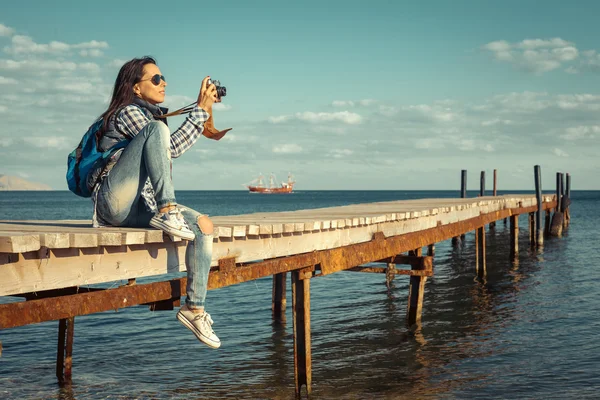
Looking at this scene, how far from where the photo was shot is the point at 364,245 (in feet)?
29.6

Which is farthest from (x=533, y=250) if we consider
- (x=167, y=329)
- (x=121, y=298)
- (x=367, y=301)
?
(x=121, y=298)

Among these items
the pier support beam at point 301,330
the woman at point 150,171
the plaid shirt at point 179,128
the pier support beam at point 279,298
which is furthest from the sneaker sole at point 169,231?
the pier support beam at point 279,298

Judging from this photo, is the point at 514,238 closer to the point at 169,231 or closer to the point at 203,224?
the point at 203,224

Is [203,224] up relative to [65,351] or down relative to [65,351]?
up

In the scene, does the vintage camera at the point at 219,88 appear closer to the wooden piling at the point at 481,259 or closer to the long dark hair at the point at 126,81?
the long dark hair at the point at 126,81

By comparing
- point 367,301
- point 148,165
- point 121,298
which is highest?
point 148,165

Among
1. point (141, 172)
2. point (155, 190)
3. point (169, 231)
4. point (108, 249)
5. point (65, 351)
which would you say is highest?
point (141, 172)

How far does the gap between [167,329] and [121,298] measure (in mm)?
7646

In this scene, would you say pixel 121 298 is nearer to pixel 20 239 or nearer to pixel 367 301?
pixel 20 239

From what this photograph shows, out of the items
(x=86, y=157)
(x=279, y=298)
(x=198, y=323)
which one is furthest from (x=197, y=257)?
(x=279, y=298)

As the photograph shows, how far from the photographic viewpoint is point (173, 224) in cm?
503

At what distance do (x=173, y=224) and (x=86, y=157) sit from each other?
3.22 ft

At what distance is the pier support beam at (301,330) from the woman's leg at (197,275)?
2815mm

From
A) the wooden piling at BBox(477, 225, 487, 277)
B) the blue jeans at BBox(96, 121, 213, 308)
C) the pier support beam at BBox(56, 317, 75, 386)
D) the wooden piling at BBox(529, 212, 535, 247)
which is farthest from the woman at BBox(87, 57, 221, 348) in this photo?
the wooden piling at BBox(529, 212, 535, 247)
